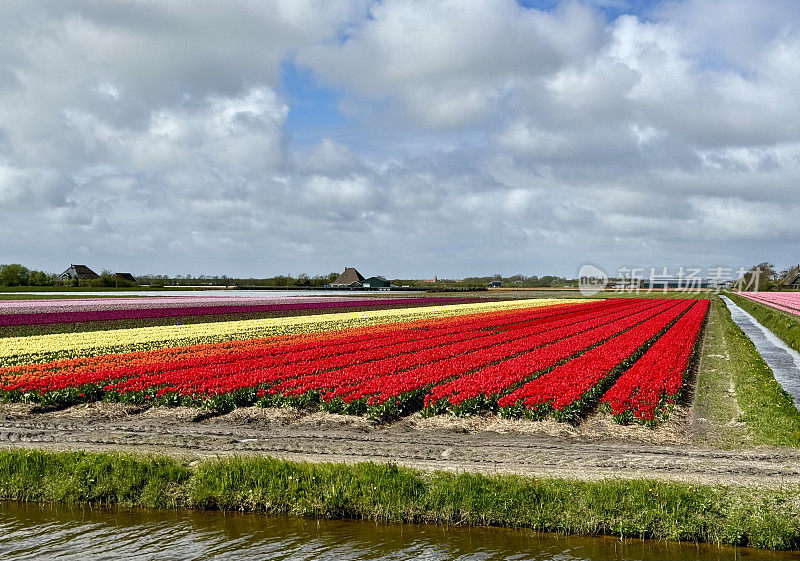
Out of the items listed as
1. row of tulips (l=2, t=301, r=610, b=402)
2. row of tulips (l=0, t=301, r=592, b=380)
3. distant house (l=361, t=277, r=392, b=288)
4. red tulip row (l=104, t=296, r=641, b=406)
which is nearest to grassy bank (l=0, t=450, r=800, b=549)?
red tulip row (l=104, t=296, r=641, b=406)

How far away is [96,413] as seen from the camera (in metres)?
14.2

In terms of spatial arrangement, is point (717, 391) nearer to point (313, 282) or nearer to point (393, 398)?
point (393, 398)

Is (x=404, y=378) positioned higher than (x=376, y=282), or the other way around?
(x=376, y=282)

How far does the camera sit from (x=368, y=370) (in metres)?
18.0

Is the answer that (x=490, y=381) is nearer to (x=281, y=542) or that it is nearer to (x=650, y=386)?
(x=650, y=386)

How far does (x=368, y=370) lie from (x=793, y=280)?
168m

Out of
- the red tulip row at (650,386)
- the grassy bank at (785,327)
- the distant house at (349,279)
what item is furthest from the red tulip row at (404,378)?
the distant house at (349,279)

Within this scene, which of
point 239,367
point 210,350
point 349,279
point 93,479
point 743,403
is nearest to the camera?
point 93,479

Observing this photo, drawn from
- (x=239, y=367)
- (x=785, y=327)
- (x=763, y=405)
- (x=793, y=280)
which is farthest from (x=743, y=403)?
(x=793, y=280)

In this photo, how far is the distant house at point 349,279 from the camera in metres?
161

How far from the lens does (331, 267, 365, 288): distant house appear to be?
527 feet

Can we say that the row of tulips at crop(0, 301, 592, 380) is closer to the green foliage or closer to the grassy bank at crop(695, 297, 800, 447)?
the green foliage

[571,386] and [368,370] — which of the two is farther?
[368,370]

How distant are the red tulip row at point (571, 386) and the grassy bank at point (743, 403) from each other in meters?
2.22
